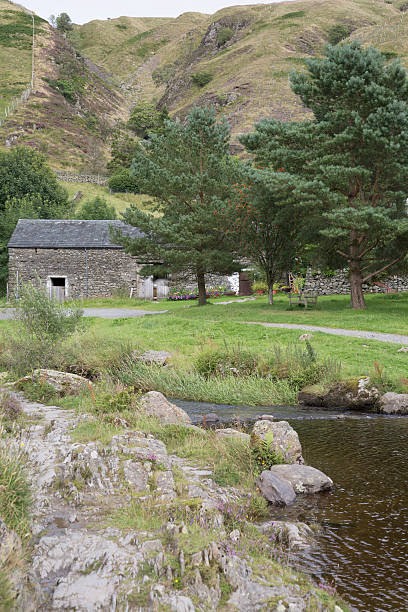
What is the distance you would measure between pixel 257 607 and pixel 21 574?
1871 mm

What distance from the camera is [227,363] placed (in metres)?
12.5

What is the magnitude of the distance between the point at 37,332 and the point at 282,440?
7.37m

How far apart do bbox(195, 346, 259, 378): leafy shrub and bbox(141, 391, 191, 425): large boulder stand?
3.12m

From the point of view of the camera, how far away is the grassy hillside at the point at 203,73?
8169 centimetres

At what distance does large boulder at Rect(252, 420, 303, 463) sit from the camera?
6.99 meters

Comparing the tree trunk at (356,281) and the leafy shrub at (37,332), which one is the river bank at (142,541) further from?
the tree trunk at (356,281)

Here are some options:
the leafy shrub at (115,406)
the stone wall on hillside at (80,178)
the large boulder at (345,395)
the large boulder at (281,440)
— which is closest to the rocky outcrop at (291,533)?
the large boulder at (281,440)

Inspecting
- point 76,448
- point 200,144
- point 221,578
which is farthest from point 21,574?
point 200,144

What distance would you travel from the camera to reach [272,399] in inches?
421

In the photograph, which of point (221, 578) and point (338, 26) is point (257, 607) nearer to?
point (221, 578)

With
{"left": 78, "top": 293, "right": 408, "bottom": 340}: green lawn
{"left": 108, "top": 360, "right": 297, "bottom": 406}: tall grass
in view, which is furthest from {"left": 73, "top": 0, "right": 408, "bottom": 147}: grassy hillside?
{"left": 108, "top": 360, "right": 297, "bottom": 406}: tall grass

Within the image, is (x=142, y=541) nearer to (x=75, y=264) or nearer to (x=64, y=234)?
(x=75, y=264)

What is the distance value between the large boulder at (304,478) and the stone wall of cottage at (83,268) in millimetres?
32175

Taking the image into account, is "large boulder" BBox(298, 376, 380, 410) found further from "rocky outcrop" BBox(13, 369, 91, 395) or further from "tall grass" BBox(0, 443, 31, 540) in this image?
"tall grass" BBox(0, 443, 31, 540)
